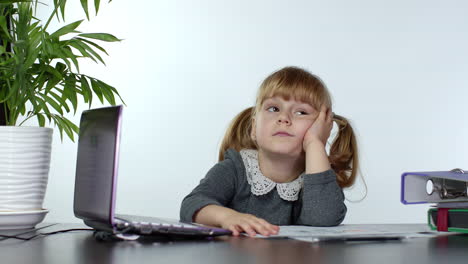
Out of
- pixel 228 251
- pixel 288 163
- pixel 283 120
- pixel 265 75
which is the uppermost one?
pixel 265 75

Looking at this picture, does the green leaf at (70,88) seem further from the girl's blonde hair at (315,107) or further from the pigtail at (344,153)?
the pigtail at (344,153)

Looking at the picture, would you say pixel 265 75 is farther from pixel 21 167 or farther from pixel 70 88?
pixel 21 167

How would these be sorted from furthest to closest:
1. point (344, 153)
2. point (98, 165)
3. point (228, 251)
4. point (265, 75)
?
point (265, 75)
point (344, 153)
point (98, 165)
point (228, 251)

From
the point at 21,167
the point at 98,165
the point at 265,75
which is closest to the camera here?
the point at 98,165

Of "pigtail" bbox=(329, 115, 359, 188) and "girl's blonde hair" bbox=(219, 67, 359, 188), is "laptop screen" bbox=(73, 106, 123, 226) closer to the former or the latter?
"girl's blonde hair" bbox=(219, 67, 359, 188)

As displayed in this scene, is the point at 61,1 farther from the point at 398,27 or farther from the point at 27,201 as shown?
the point at 398,27

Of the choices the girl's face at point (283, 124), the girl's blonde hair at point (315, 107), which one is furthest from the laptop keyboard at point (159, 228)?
the girl's blonde hair at point (315, 107)

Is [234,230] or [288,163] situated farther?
[288,163]

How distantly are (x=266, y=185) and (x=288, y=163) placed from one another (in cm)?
9

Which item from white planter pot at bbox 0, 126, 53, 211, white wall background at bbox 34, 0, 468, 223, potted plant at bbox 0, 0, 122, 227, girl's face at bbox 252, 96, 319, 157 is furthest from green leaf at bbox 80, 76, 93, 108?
white wall background at bbox 34, 0, 468, 223

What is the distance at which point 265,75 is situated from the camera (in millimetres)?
3127

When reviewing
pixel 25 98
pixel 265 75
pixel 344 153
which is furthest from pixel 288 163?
pixel 265 75

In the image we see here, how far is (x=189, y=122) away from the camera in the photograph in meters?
3.11

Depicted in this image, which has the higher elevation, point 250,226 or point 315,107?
point 315,107
